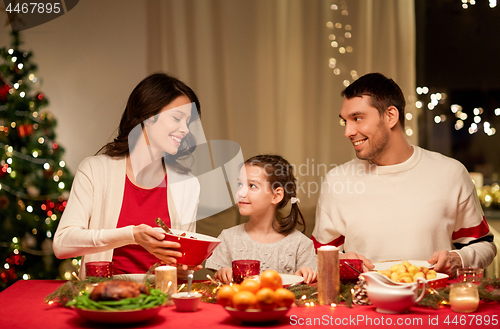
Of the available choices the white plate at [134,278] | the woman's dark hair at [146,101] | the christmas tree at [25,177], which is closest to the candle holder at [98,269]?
the white plate at [134,278]

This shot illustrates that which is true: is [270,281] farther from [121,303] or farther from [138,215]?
[138,215]

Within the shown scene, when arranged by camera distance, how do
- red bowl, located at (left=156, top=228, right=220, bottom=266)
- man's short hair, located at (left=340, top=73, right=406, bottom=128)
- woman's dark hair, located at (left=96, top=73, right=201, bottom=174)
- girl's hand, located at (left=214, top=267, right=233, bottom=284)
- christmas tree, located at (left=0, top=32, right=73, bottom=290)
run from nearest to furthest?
red bowl, located at (left=156, top=228, right=220, bottom=266) → girl's hand, located at (left=214, top=267, right=233, bottom=284) → woman's dark hair, located at (left=96, top=73, right=201, bottom=174) → man's short hair, located at (left=340, top=73, right=406, bottom=128) → christmas tree, located at (left=0, top=32, right=73, bottom=290)

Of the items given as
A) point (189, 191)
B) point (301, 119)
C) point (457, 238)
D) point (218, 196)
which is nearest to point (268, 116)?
point (301, 119)

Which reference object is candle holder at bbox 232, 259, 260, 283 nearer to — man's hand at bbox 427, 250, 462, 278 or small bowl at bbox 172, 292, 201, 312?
small bowl at bbox 172, 292, 201, 312

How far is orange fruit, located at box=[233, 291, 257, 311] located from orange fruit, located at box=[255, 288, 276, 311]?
2cm

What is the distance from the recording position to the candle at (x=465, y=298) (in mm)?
1269

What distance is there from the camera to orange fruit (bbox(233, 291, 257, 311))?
114 centimetres

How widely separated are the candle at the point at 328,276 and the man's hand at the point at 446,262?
1.81 ft

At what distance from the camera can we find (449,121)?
12.3 feet

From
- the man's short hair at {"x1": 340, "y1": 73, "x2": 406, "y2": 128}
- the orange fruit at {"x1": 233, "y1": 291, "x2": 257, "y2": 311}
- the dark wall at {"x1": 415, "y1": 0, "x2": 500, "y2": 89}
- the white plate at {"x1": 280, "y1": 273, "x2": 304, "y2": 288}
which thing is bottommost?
the white plate at {"x1": 280, "y1": 273, "x2": 304, "y2": 288}

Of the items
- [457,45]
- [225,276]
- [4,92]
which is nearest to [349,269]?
[225,276]

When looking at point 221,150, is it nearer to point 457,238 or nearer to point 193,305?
point 457,238

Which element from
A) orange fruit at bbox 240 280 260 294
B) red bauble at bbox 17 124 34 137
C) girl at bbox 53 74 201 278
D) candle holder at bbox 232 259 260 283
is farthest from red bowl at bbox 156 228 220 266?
red bauble at bbox 17 124 34 137

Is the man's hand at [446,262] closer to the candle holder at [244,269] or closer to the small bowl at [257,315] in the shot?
the candle holder at [244,269]
